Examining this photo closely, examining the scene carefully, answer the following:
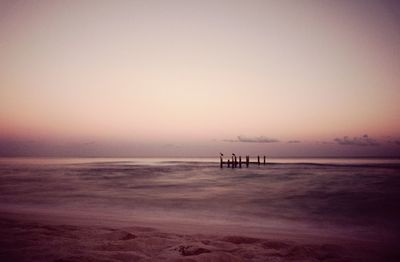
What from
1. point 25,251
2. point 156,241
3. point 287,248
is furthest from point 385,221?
point 25,251

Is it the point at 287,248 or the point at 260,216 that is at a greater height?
the point at 287,248

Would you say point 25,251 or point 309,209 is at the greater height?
point 25,251

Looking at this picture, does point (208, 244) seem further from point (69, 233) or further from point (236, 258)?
point (69, 233)

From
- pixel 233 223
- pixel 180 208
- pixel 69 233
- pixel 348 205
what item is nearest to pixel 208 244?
pixel 69 233

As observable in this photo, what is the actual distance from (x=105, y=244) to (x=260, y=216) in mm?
7283

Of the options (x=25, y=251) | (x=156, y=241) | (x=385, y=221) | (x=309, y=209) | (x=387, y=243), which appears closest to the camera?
(x=25, y=251)

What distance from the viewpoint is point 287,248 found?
5.28 meters

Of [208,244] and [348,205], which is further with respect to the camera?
[348,205]

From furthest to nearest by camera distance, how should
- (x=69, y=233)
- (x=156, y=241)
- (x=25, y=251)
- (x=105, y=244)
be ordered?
(x=69, y=233), (x=156, y=241), (x=105, y=244), (x=25, y=251)

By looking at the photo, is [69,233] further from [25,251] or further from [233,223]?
[233,223]

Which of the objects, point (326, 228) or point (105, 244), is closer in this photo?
point (105, 244)

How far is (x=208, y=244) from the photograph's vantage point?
5.50 metres

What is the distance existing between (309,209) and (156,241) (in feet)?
30.3

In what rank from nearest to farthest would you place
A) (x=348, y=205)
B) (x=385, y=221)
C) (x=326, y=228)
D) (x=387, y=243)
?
1. (x=387, y=243)
2. (x=326, y=228)
3. (x=385, y=221)
4. (x=348, y=205)
